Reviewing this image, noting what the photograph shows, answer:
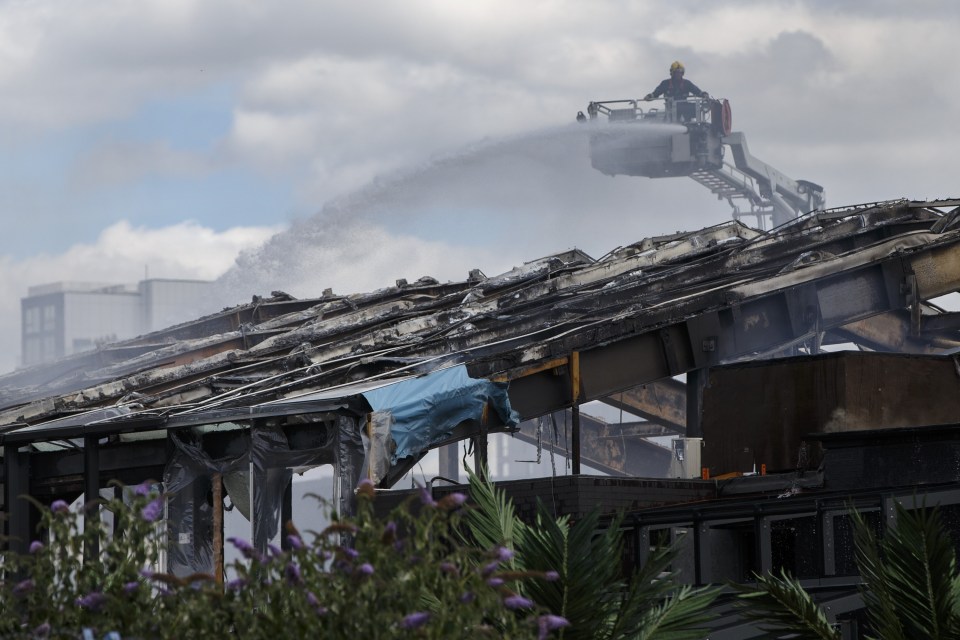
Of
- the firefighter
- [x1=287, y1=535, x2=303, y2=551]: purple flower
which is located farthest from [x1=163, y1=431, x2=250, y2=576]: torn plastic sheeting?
the firefighter

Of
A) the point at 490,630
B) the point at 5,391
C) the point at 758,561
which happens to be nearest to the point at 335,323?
the point at 5,391

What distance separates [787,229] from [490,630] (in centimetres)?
2496

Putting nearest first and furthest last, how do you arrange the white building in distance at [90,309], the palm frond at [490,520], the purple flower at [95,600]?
1. the purple flower at [95,600]
2. the palm frond at [490,520]
3. the white building in distance at [90,309]

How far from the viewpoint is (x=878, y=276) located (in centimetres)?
2611

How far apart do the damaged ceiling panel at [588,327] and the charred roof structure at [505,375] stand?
45 millimetres

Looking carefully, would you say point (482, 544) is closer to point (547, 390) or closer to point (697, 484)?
point (697, 484)

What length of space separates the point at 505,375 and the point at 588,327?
1.94m

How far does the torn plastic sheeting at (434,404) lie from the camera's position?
61.7ft

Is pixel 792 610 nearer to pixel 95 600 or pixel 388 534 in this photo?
pixel 388 534

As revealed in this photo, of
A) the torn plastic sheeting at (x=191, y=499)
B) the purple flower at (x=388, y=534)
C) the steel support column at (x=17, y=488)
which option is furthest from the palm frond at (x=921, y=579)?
the steel support column at (x=17, y=488)

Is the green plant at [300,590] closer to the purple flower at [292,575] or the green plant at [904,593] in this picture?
the purple flower at [292,575]

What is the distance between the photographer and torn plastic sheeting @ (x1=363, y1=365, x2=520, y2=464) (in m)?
18.8

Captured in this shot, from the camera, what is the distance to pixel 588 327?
22.2m

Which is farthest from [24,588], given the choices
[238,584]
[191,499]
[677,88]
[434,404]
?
[677,88]
